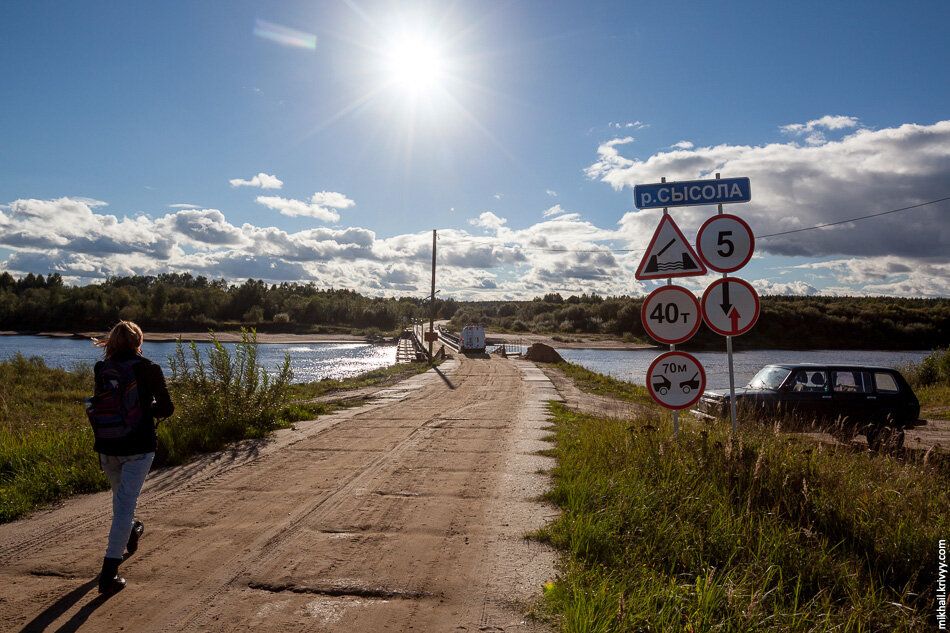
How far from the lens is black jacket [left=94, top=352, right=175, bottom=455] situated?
3.53 meters

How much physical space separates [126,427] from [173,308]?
97322mm

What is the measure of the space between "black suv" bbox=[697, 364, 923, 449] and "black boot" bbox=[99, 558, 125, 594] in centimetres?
901

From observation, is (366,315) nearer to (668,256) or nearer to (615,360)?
(615,360)

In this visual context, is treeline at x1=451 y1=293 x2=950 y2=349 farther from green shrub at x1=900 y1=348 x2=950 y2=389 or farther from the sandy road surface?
the sandy road surface

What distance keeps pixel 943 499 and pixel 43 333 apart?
352 ft

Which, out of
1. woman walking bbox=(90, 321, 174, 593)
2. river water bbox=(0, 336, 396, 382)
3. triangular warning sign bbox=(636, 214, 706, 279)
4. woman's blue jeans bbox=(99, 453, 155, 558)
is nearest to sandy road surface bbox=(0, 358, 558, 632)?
woman's blue jeans bbox=(99, 453, 155, 558)

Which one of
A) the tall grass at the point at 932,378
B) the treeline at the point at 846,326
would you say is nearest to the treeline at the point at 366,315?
the treeline at the point at 846,326

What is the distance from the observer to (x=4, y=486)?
5438 mm

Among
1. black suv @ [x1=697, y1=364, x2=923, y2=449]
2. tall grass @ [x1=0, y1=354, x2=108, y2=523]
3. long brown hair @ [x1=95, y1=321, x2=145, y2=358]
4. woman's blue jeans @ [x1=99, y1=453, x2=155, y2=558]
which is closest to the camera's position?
woman's blue jeans @ [x1=99, y1=453, x2=155, y2=558]

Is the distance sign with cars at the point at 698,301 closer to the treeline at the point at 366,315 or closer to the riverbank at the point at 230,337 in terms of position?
the treeline at the point at 366,315

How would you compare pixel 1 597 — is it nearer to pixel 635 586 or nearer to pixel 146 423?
pixel 146 423

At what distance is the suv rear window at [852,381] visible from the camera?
31.7 feet

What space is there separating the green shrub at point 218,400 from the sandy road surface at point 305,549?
Result: 79cm

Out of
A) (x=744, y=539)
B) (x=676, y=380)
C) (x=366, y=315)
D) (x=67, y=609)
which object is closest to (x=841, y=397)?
(x=676, y=380)
